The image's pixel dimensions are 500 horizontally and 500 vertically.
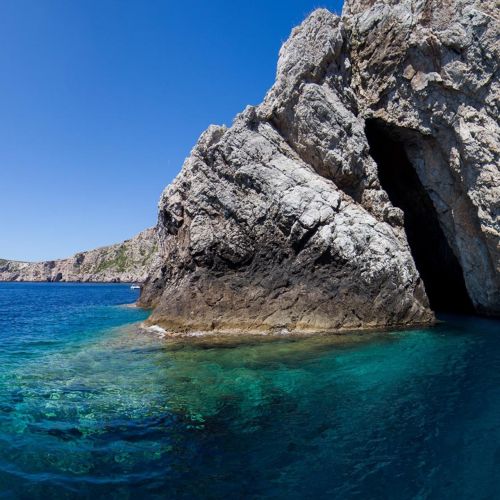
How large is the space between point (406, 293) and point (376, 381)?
41.0 feet

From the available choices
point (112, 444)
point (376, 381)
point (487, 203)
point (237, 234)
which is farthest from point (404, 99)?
point (112, 444)

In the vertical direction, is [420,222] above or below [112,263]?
below

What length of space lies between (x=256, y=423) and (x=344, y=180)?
20072 mm

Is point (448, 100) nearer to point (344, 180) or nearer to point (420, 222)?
point (344, 180)

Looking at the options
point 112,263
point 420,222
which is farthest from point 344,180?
point 112,263

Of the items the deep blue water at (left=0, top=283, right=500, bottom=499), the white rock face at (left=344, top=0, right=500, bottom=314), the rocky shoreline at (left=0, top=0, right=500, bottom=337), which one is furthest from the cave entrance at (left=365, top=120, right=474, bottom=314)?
the deep blue water at (left=0, top=283, right=500, bottom=499)

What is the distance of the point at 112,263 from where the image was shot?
179625mm

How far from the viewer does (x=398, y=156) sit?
106ft

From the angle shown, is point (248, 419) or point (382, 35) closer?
point (248, 419)

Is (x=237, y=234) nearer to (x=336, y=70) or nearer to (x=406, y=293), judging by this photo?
(x=406, y=293)

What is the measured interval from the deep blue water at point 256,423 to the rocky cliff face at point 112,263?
149 meters

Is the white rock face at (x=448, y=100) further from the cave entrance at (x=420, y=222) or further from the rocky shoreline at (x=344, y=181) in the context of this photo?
the cave entrance at (x=420, y=222)

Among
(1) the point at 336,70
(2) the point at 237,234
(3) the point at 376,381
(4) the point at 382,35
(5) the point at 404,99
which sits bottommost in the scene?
(3) the point at 376,381

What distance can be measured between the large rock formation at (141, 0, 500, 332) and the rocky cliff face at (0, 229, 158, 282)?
13957 cm
